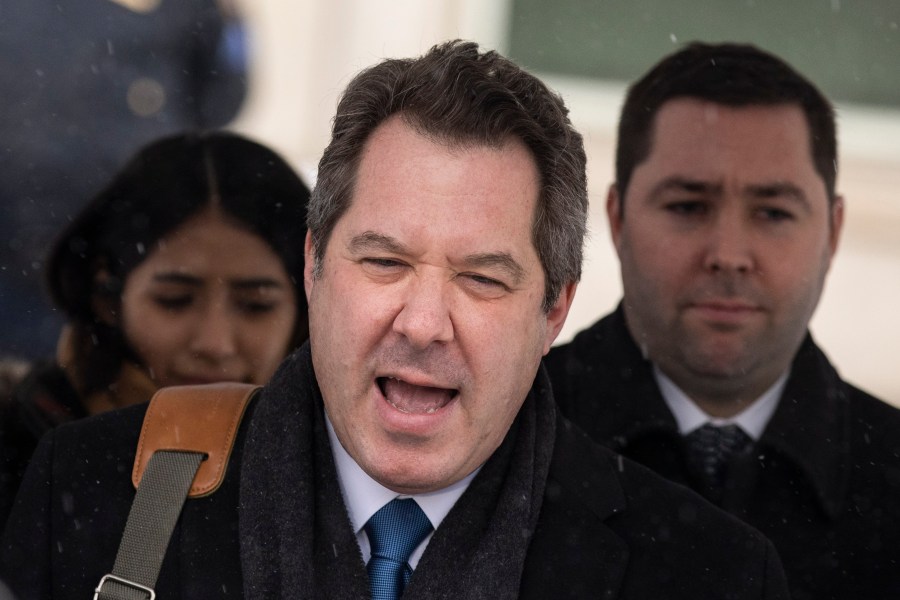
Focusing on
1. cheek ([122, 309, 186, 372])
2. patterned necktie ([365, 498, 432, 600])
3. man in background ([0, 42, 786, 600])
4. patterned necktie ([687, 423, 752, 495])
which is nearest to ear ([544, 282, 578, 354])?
man in background ([0, 42, 786, 600])

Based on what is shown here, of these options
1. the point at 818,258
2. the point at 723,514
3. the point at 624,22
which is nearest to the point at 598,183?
the point at 624,22

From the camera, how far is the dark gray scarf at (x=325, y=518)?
2.07m

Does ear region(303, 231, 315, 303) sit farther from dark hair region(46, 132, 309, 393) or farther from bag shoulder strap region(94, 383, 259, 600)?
dark hair region(46, 132, 309, 393)

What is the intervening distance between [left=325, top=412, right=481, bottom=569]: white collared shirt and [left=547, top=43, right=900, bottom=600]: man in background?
68 cm

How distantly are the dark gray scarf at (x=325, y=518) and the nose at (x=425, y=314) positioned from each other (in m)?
0.32

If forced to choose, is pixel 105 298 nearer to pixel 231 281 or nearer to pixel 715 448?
pixel 231 281

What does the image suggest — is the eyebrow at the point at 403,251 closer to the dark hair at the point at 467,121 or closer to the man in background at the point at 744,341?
the dark hair at the point at 467,121

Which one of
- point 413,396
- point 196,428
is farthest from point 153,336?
point 413,396

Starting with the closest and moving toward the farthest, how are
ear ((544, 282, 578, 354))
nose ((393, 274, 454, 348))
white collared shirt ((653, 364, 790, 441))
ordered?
nose ((393, 274, 454, 348))
ear ((544, 282, 578, 354))
white collared shirt ((653, 364, 790, 441))

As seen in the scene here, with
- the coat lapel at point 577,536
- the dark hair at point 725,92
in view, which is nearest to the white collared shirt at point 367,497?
the coat lapel at point 577,536

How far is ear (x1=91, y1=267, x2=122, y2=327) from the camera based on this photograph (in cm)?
297

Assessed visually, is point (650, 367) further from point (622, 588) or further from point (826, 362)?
point (622, 588)

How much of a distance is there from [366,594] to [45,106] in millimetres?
1748

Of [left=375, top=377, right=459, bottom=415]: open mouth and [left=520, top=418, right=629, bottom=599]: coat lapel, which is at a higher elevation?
[left=375, top=377, right=459, bottom=415]: open mouth
